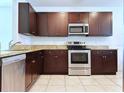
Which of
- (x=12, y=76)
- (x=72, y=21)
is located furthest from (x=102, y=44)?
(x=12, y=76)

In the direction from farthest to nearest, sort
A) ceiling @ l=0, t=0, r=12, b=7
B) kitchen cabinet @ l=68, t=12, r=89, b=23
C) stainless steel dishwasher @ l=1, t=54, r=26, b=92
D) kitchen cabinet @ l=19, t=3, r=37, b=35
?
kitchen cabinet @ l=68, t=12, r=89, b=23 < kitchen cabinet @ l=19, t=3, r=37, b=35 < ceiling @ l=0, t=0, r=12, b=7 < stainless steel dishwasher @ l=1, t=54, r=26, b=92

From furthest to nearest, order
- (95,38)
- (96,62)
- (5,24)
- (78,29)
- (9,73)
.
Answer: (95,38) → (78,29) → (96,62) → (5,24) → (9,73)

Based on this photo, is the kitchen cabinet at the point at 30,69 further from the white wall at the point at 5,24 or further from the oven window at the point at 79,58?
the oven window at the point at 79,58

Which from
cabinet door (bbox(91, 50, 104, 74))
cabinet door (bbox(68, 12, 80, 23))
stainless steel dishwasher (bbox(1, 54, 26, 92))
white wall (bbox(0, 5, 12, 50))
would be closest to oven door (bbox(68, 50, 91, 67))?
cabinet door (bbox(91, 50, 104, 74))

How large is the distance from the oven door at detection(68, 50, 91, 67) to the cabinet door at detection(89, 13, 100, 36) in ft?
2.49

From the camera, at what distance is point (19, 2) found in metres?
4.91

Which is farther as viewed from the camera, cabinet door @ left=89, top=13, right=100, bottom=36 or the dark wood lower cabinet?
cabinet door @ left=89, top=13, right=100, bottom=36

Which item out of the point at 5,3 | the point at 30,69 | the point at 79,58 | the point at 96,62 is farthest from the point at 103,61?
the point at 5,3

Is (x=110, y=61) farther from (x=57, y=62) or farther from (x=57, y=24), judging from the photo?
(x=57, y=24)

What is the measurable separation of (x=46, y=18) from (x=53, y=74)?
192 cm

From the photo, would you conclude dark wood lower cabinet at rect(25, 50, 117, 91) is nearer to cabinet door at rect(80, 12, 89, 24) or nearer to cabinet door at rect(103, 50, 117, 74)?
cabinet door at rect(103, 50, 117, 74)

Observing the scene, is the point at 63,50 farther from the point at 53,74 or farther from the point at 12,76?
the point at 12,76

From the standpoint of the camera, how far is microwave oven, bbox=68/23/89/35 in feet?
19.4

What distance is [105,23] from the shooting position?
6020 millimetres
